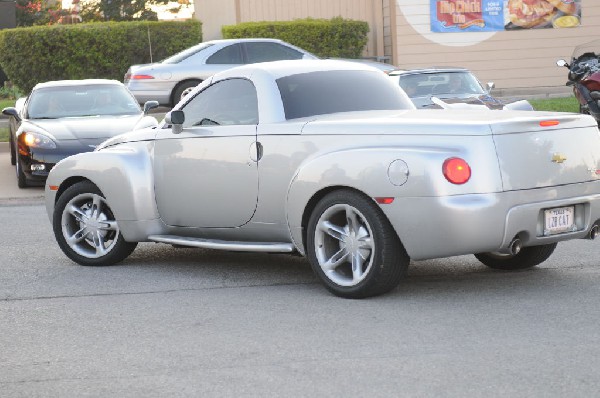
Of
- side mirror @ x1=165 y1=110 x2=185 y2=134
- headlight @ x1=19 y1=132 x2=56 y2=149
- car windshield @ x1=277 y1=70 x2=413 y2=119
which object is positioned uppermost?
car windshield @ x1=277 y1=70 x2=413 y2=119

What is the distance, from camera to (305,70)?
8883 mm

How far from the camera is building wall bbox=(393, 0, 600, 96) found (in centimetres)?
2867

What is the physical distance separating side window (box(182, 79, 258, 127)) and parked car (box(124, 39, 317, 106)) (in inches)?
548

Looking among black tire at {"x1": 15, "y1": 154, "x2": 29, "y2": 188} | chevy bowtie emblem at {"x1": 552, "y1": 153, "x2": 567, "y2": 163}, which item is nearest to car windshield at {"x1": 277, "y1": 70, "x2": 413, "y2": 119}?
chevy bowtie emblem at {"x1": 552, "y1": 153, "x2": 567, "y2": 163}

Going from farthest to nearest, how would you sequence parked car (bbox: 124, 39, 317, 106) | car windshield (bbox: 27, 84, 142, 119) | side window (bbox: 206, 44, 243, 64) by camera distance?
side window (bbox: 206, 44, 243, 64), parked car (bbox: 124, 39, 317, 106), car windshield (bbox: 27, 84, 142, 119)

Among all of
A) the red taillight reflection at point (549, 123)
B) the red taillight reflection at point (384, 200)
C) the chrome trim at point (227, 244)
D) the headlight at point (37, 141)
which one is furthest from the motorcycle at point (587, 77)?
the red taillight reflection at point (384, 200)

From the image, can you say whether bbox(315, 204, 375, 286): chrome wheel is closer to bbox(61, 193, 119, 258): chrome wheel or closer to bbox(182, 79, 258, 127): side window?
bbox(182, 79, 258, 127): side window

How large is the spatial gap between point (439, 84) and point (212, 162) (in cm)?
976

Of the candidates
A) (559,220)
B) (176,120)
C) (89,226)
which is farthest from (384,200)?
(89,226)

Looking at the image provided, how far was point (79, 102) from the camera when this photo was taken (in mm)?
16703

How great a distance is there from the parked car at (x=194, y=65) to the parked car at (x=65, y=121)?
19.0 feet

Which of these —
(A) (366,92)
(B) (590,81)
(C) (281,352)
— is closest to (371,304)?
(C) (281,352)

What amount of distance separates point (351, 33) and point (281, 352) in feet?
74.6

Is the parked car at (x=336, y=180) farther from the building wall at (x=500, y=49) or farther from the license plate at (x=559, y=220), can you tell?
the building wall at (x=500, y=49)
